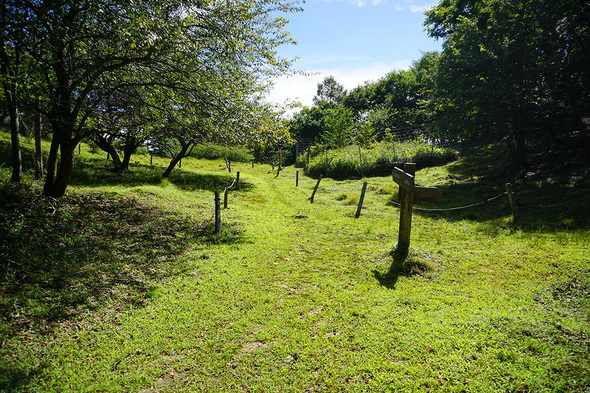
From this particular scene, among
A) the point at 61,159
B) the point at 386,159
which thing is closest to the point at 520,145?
the point at 386,159

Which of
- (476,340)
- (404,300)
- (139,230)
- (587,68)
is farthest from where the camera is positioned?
(587,68)

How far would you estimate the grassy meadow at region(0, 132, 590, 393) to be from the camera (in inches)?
125

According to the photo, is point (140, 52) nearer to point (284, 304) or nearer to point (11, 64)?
point (11, 64)

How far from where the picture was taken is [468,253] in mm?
6668

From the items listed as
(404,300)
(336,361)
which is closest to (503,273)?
(404,300)

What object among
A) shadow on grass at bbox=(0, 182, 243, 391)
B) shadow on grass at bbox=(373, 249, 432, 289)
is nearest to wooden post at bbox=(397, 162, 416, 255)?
shadow on grass at bbox=(373, 249, 432, 289)

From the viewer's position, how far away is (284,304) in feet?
15.9

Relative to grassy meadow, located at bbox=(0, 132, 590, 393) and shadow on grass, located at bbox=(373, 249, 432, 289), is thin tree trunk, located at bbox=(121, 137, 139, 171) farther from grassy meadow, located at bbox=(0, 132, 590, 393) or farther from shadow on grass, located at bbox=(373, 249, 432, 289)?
shadow on grass, located at bbox=(373, 249, 432, 289)

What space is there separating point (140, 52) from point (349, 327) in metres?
7.76

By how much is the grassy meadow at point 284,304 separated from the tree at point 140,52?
301cm

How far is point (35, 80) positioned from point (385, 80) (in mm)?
51899

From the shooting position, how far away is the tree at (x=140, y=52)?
19.6ft

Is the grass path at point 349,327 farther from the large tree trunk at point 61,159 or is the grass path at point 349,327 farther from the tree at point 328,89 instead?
the tree at point 328,89

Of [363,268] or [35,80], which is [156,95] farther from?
[363,268]
